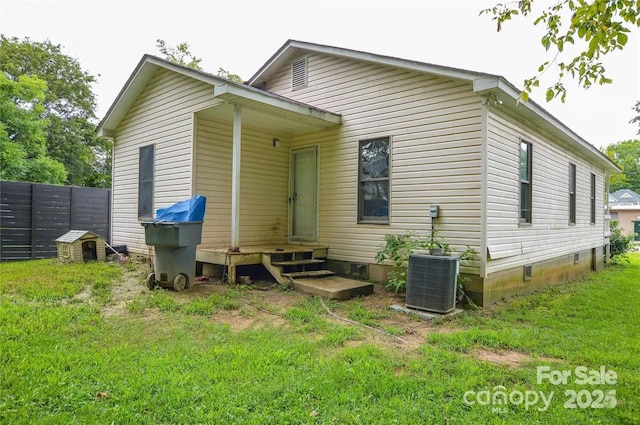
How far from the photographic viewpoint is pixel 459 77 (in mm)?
5508

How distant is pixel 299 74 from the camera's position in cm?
821

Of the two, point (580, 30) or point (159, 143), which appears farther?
point (159, 143)

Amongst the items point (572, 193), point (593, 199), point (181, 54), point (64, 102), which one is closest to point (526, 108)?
point (572, 193)

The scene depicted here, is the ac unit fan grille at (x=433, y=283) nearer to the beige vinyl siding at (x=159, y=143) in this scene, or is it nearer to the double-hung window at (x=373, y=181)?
the double-hung window at (x=373, y=181)

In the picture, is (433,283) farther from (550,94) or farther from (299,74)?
(299,74)

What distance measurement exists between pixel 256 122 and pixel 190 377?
5.32 m

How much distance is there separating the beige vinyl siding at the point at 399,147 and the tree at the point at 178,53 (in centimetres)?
1704

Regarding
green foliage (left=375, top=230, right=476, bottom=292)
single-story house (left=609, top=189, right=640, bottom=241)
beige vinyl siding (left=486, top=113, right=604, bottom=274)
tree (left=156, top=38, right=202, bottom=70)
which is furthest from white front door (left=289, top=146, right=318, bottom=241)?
single-story house (left=609, top=189, right=640, bottom=241)

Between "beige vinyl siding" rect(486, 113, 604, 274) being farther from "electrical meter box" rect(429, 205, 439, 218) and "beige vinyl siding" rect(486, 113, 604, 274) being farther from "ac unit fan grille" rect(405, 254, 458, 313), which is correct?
"ac unit fan grille" rect(405, 254, 458, 313)

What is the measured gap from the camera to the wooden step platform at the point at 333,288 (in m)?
5.49

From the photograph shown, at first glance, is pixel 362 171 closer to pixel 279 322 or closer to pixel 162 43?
pixel 279 322

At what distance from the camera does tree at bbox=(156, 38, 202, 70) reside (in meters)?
22.0

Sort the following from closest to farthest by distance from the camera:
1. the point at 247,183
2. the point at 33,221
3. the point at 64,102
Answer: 1. the point at 247,183
2. the point at 33,221
3. the point at 64,102

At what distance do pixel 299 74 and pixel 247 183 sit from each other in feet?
8.84
